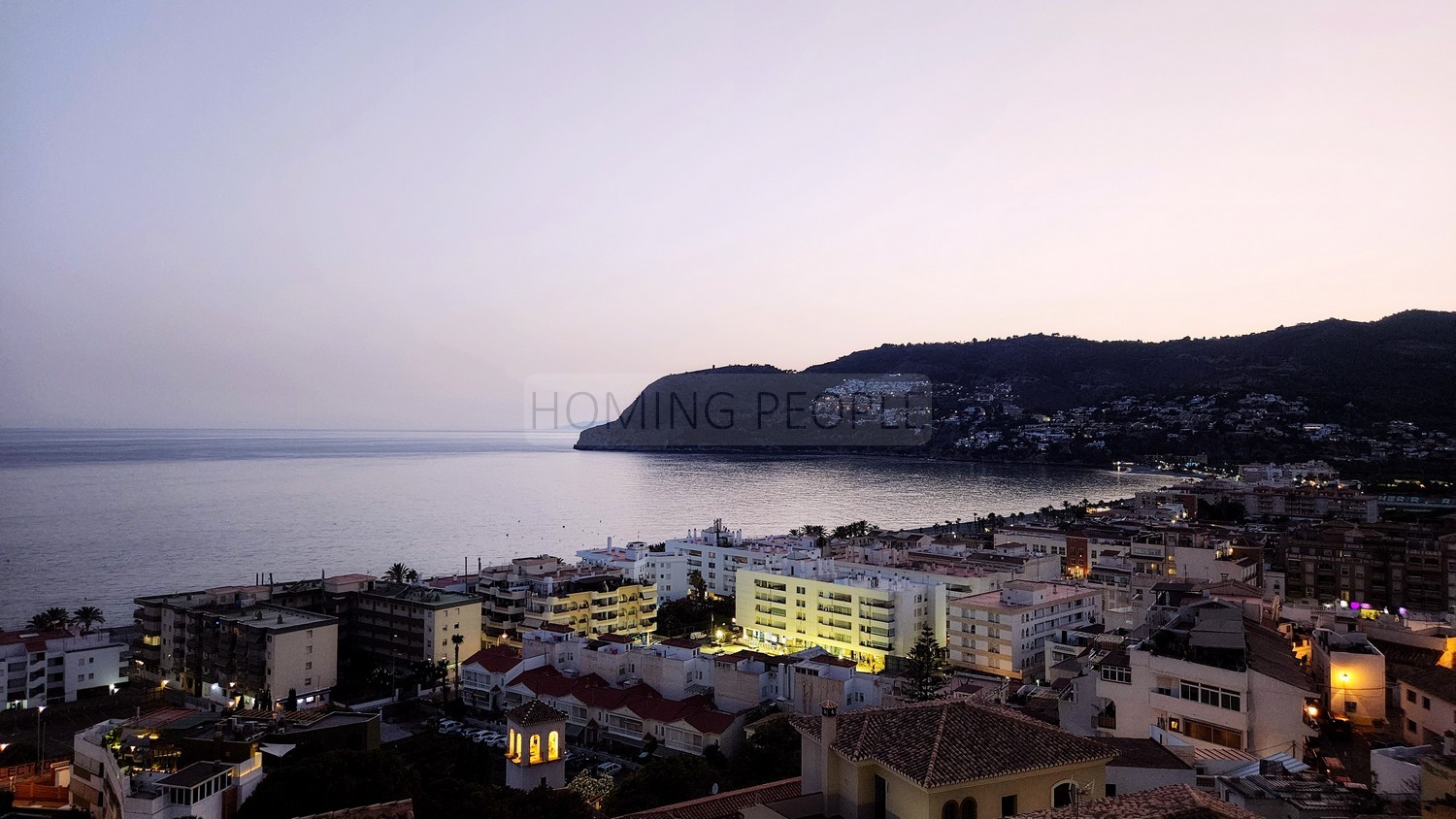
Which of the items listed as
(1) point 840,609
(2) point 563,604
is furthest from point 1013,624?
(2) point 563,604

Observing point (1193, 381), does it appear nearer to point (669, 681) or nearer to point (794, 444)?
point (794, 444)

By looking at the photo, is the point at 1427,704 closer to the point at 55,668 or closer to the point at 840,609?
the point at 840,609

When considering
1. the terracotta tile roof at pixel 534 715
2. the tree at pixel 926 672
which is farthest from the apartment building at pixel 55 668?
the tree at pixel 926 672

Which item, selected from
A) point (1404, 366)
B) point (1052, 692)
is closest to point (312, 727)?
point (1052, 692)

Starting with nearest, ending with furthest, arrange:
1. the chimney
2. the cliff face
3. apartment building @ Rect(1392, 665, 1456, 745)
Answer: the chimney, apartment building @ Rect(1392, 665, 1456, 745), the cliff face

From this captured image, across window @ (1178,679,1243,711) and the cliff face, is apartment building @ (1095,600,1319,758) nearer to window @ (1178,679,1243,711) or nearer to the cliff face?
window @ (1178,679,1243,711)

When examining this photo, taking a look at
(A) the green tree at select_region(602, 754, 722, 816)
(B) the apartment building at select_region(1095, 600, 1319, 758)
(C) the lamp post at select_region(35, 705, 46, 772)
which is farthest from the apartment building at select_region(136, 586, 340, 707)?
(B) the apartment building at select_region(1095, 600, 1319, 758)
